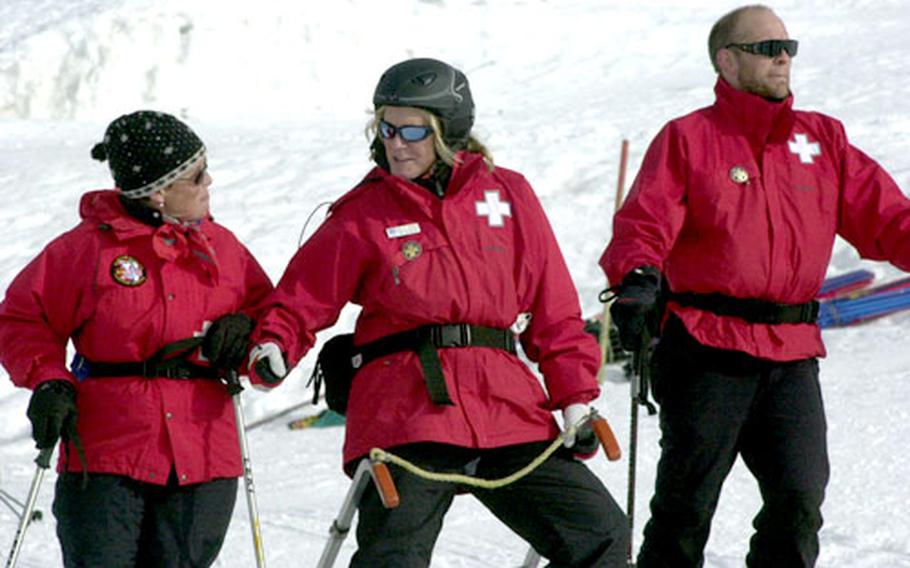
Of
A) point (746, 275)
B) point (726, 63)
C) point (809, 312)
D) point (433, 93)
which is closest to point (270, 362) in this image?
point (433, 93)

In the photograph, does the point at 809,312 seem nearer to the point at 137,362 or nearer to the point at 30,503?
the point at 137,362

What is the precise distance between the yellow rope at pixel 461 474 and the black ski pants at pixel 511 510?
2cm

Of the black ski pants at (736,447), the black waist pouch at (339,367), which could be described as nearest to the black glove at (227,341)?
the black waist pouch at (339,367)

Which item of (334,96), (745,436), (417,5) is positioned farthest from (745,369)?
(417,5)

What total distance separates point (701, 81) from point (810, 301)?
12.7 meters

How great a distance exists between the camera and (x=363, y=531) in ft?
11.9

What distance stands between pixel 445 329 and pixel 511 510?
0.48 meters

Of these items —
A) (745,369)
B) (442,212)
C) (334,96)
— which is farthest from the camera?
(334,96)

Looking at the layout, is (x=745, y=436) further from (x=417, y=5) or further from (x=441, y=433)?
(x=417, y=5)

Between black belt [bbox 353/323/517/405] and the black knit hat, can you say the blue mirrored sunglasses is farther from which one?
the black knit hat

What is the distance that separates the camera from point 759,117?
461 centimetres

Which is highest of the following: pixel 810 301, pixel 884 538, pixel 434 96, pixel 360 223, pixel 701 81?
pixel 434 96

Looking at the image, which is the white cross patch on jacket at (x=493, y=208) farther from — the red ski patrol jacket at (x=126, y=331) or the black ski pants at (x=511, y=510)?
the red ski patrol jacket at (x=126, y=331)

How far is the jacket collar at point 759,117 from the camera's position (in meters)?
4.60
